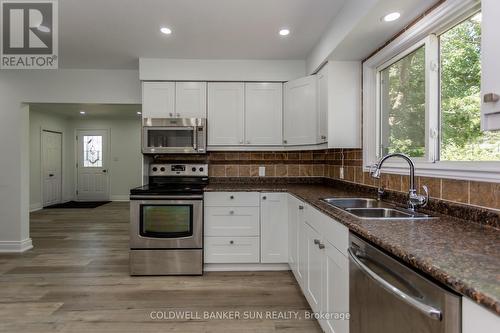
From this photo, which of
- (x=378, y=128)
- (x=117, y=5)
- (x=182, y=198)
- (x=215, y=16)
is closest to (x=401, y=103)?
(x=378, y=128)

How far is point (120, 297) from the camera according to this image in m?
2.46

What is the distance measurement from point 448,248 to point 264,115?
8.47 feet

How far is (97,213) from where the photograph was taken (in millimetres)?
6184

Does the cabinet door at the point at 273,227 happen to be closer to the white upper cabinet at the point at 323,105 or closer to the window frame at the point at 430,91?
the white upper cabinet at the point at 323,105

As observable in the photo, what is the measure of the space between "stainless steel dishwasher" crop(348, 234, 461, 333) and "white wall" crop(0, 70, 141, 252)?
3276 mm

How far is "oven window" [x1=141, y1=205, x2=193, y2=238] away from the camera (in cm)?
289

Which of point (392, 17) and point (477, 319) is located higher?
point (392, 17)

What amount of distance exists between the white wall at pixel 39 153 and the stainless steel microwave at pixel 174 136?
4851mm

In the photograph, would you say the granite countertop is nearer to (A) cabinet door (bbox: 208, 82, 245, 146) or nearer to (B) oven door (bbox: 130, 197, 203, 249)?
(B) oven door (bbox: 130, 197, 203, 249)

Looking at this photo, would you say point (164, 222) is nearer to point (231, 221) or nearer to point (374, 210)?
point (231, 221)

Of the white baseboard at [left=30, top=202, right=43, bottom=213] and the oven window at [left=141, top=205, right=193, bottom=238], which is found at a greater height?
the oven window at [left=141, top=205, right=193, bottom=238]

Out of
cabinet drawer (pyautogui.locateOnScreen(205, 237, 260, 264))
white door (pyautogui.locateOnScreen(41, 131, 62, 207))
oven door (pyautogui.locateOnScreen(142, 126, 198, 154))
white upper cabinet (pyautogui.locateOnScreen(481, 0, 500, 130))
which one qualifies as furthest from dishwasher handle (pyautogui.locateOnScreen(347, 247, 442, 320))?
white door (pyautogui.locateOnScreen(41, 131, 62, 207))

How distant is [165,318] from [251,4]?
247cm

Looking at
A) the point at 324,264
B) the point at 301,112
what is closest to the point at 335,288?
the point at 324,264
